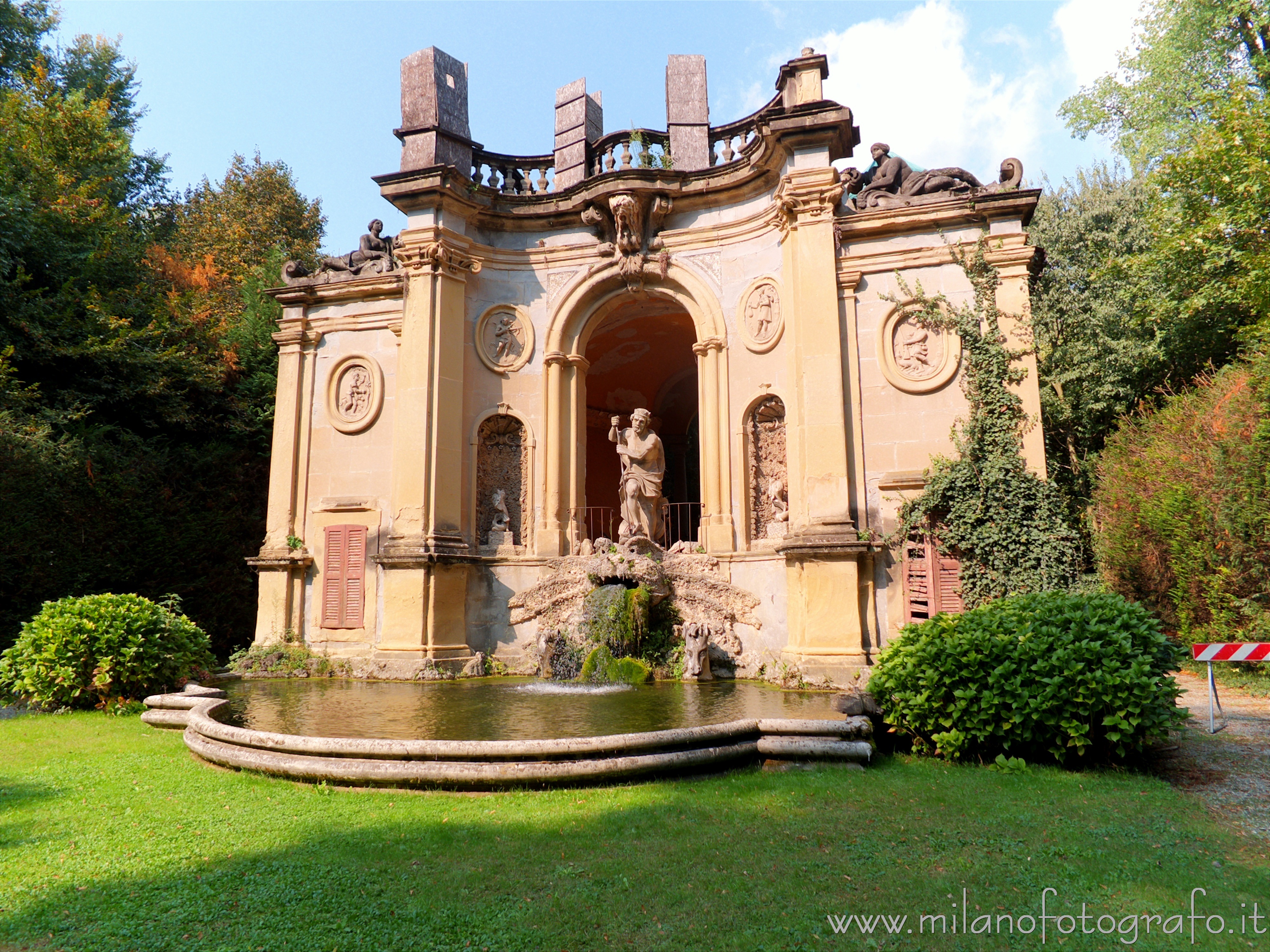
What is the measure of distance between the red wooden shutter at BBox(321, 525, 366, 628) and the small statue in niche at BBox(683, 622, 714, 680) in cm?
578

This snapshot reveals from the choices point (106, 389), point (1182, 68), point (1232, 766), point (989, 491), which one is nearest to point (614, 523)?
point (989, 491)

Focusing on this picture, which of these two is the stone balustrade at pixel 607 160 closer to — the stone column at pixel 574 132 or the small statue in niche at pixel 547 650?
the stone column at pixel 574 132

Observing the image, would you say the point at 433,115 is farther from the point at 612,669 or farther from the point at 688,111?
the point at 612,669

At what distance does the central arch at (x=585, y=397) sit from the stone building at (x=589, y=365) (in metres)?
0.04

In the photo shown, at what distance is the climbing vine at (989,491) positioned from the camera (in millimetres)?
10031

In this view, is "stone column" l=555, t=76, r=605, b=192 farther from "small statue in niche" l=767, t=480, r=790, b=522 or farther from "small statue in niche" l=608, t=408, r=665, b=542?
"small statue in niche" l=767, t=480, r=790, b=522

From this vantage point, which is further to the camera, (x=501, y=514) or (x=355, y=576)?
(x=501, y=514)

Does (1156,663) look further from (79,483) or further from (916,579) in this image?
(79,483)

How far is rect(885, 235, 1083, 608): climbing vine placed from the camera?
10031 millimetres

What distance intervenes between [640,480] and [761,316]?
331cm

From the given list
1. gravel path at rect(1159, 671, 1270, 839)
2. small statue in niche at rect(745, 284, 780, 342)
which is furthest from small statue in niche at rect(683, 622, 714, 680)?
gravel path at rect(1159, 671, 1270, 839)

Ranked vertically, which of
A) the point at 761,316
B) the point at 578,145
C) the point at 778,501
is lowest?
the point at 778,501

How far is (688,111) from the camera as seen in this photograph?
13172 mm

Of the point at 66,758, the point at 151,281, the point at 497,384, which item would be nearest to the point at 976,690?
the point at 66,758
